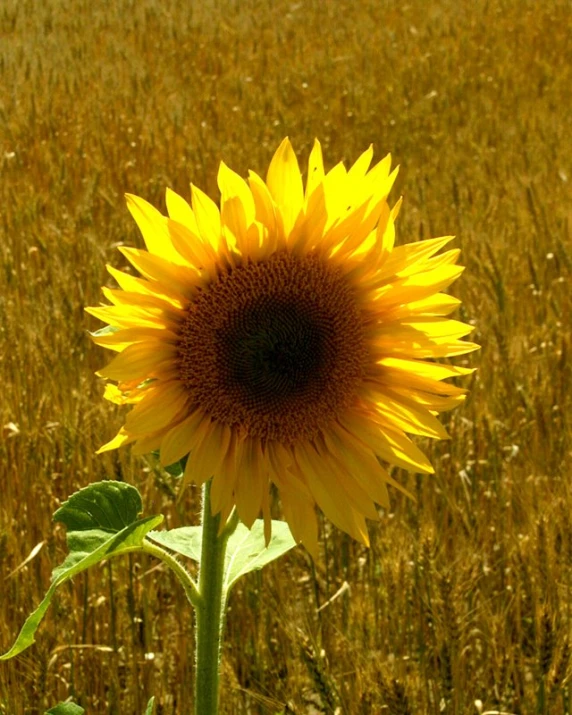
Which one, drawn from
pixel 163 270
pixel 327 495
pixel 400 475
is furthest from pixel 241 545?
pixel 400 475

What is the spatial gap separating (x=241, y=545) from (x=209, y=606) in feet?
0.61

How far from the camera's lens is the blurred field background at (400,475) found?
1.94 meters

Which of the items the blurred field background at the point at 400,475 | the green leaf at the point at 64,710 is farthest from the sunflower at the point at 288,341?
the blurred field background at the point at 400,475

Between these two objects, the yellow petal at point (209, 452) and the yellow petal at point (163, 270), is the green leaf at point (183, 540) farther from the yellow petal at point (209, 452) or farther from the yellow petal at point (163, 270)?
the yellow petal at point (163, 270)

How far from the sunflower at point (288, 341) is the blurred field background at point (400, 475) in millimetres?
509

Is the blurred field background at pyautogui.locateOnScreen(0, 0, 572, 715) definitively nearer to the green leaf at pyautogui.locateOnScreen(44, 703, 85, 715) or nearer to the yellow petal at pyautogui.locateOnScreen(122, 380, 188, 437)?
the green leaf at pyautogui.locateOnScreen(44, 703, 85, 715)

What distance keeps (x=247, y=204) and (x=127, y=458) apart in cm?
106

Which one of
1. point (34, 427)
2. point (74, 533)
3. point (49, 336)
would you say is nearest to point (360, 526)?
point (74, 533)

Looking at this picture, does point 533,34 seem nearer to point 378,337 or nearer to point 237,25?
point 237,25

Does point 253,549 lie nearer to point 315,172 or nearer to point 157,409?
point 157,409

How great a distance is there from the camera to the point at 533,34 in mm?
9156

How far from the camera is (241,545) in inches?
54.5

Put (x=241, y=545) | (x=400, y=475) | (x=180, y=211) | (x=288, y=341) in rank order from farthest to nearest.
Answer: (x=400, y=475), (x=241, y=545), (x=288, y=341), (x=180, y=211)

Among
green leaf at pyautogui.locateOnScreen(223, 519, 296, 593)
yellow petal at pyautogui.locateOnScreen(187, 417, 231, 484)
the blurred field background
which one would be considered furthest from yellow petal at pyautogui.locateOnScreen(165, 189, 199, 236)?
the blurred field background
